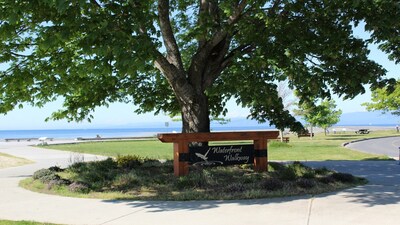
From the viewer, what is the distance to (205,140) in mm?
11703

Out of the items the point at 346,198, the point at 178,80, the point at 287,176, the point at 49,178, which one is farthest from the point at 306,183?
the point at 49,178

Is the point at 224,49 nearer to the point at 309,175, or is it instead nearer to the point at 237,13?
the point at 237,13

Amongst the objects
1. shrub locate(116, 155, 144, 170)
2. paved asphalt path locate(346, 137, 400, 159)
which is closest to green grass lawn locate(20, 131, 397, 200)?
shrub locate(116, 155, 144, 170)

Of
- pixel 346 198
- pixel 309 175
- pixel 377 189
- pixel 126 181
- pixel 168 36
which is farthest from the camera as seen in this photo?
pixel 168 36

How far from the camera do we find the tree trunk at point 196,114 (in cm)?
1252

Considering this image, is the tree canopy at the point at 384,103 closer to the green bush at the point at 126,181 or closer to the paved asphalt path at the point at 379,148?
the paved asphalt path at the point at 379,148

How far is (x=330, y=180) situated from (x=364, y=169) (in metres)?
4.73

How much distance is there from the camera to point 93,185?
1101 cm

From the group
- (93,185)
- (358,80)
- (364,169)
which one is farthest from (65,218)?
(364,169)

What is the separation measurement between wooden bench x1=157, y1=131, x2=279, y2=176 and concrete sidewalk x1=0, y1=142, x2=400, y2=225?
253 cm

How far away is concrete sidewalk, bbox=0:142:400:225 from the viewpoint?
7.18 metres

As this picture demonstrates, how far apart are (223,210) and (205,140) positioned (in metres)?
3.88

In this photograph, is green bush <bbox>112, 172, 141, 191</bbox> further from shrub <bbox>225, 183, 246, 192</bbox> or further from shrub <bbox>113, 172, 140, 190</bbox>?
shrub <bbox>225, 183, 246, 192</bbox>

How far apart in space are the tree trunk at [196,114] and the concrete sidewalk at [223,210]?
397 centimetres
